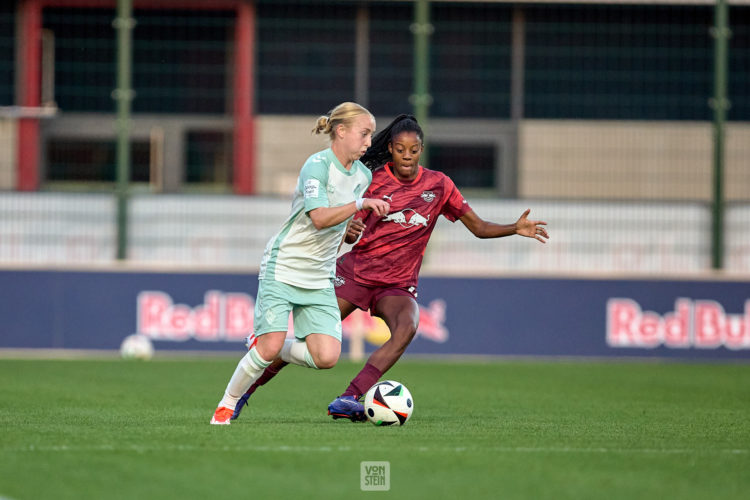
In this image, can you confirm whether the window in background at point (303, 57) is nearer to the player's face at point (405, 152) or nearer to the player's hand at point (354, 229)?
the player's face at point (405, 152)

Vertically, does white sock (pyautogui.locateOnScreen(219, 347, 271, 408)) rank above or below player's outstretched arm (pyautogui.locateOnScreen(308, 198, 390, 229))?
below

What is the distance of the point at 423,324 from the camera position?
671 inches

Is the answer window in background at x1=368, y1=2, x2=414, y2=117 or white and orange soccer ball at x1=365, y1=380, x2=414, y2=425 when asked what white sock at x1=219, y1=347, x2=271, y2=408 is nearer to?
white and orange soccer ball at x1=365, y1=380, x2=414, y2=425

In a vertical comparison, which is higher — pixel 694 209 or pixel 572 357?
pixel 694 209

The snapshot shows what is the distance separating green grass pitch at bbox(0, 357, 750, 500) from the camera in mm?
5266

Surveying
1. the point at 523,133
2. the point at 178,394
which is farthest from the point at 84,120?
the point at 178,394

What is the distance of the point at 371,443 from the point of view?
6621 mm

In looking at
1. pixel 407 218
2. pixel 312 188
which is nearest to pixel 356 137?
pixel 312 188

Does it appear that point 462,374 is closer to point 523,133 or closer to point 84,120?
point 523,133

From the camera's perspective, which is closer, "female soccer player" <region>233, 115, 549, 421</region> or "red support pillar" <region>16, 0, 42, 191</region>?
"female soccer player" <region>233, 115, 549, 421</region>

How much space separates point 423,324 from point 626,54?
5.64 m

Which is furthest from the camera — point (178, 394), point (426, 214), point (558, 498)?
point (178, 394)

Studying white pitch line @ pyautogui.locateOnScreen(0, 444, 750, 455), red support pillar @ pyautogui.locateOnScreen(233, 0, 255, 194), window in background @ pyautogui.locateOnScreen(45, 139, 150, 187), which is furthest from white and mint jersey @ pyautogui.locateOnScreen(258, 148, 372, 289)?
red support pillar @ pyautogui.locateOnScreen(233, 0, 255, 194)

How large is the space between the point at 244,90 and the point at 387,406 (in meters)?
13.4
